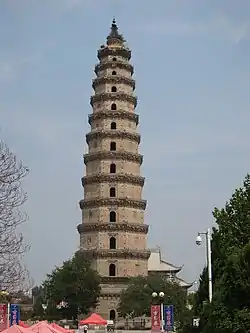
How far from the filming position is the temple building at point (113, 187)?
58.8 metres

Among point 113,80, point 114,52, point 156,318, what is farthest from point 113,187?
point 156,318

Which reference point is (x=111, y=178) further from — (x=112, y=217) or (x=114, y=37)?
(x=114, y=37)

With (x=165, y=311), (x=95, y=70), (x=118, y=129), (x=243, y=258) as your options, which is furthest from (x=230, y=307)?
(x=95, y=70)

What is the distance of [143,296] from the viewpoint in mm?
55125

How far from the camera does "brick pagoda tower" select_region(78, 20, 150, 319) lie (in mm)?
58750

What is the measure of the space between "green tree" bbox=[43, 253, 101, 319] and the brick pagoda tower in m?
1.81

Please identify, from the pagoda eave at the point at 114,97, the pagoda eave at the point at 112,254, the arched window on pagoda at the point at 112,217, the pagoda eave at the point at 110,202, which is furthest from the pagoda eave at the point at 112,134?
the pagoda eave at the point at 112,254

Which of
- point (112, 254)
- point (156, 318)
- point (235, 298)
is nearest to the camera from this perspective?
point (235, 298)

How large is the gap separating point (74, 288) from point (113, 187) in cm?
974

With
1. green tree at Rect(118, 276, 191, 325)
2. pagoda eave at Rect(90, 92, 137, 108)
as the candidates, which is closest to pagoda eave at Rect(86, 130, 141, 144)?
pagoda eave at Rect(90, 92, 137, 108)

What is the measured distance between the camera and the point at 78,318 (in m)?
58.0

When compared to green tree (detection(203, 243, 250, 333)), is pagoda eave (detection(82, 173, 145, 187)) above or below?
above

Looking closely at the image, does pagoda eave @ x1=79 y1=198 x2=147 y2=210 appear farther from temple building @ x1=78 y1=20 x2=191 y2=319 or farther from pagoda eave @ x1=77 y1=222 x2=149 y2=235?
pagoda eave @ x1=77 y1=222 x2=149 y2=235

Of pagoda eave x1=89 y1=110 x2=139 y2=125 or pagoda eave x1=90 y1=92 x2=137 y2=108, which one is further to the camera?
pagoda eave x1=90 y1=92 x2=137 y2=108
